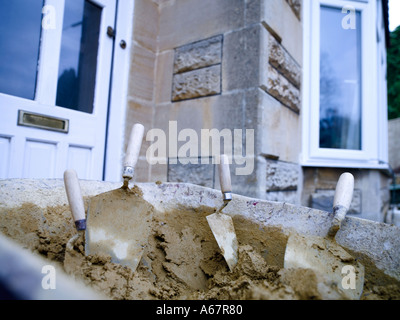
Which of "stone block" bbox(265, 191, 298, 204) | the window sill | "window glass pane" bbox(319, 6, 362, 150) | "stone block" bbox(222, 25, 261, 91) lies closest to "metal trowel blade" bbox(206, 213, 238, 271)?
"stone block" bbox(265, 191, 298, 204)

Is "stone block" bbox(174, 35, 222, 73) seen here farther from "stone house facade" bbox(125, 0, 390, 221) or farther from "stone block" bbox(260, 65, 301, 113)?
"stone block" bbox(260, 65, 301, 113)

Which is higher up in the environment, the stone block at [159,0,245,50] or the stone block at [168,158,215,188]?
the stone block at [159,0,245,50]

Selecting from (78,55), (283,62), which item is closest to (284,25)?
(283,62)

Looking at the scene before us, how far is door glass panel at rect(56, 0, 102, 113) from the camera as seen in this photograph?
1.77 m

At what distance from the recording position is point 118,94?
6.59 feet

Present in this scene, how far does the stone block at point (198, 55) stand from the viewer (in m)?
1.98

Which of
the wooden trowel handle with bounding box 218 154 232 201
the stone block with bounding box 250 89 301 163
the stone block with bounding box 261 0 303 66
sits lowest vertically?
the wooden trowel handle with bounding box 218 154 232 201

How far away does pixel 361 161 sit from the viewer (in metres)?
2.52

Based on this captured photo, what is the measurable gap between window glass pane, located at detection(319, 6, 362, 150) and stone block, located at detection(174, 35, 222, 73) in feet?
3.75

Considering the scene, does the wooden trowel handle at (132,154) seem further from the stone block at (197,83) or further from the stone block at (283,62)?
the stone block at (283,62)

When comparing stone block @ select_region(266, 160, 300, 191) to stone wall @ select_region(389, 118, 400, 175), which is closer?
stone block @ select_region(266, 160, 300, 191)

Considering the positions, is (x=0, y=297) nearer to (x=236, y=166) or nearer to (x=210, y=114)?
(x=236, y=166)

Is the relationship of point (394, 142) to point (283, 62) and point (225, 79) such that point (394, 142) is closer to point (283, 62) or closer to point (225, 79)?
point (283, 62)

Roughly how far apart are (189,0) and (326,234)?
77.2 inches
